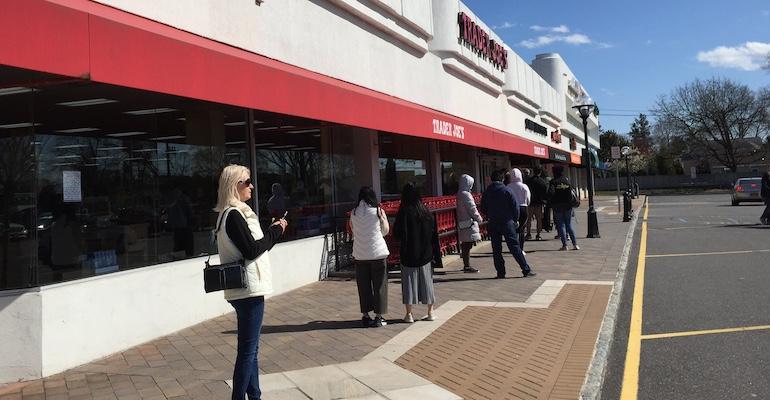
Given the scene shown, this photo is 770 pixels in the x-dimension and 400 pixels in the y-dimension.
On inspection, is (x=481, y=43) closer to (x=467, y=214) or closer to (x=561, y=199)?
(x=561, y=199)

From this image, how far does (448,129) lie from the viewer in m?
13.8

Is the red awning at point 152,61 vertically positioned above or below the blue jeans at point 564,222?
above

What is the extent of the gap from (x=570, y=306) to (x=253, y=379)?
184 inches

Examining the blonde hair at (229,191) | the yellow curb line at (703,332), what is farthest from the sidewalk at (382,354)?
the blonde hair at (229,191)

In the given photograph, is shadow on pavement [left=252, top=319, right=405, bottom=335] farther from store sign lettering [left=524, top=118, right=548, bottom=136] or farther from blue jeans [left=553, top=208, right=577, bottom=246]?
store sign lettering [left=524, top=118, right=548, bottom=136]

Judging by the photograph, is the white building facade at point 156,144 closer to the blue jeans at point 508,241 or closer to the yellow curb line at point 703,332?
the blue jeans at point 508,241

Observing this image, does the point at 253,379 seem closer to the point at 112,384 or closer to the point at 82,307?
the point at 112,384

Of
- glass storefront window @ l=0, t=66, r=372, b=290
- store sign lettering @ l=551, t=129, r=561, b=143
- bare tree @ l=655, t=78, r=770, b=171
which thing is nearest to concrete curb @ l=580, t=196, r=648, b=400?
glass storefront window @ l=0, t=66, r=372, b=290

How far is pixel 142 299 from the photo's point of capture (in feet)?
20.6

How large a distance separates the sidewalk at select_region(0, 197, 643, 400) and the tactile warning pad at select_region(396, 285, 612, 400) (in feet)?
0.03

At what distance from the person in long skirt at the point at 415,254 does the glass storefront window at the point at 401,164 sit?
251 inches

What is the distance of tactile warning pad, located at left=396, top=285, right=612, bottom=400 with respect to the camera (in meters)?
4.70

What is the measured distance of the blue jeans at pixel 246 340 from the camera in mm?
3992

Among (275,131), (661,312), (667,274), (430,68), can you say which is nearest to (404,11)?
(430,68)
